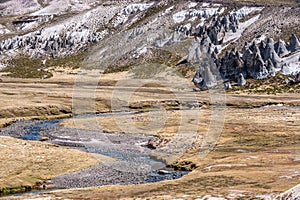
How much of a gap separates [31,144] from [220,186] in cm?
3826

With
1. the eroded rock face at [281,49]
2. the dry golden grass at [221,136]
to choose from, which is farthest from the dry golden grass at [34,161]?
the eroded rock face at [281,49]

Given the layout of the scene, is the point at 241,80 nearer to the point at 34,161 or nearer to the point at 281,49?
the point at 281,49

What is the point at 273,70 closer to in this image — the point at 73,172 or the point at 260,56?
the point at 260,56

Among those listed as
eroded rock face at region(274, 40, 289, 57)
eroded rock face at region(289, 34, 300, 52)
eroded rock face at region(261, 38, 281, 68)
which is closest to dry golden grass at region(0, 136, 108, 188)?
eroded rock face at region(261, 38, 281, 68)

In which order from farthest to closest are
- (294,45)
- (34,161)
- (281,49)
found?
(294,45)
(281,49)
(34,161)

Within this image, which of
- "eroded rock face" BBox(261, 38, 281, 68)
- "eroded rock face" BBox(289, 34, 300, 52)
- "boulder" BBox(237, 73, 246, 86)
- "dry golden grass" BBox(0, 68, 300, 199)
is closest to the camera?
"dry golden grass" BBox(0, 68, 300, 199)

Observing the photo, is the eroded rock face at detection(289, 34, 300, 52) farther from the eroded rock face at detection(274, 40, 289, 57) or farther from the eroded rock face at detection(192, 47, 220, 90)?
the eroded rock face at detection(192, 47, 220, 90)

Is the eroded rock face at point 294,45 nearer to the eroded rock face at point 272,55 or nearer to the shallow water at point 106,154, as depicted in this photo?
the eroded rock face at point 272,55

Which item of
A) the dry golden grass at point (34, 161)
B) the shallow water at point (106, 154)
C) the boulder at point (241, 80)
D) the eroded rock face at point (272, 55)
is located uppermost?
the eroded rock face at point (272, 55)

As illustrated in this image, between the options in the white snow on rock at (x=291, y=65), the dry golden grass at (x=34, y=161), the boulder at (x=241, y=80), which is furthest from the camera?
the white snow on rock at (x=291, y=65)


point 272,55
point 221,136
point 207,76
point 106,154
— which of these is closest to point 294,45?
point 272,55

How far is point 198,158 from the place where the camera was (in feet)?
203

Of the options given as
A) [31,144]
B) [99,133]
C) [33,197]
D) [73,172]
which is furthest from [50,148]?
[33,197]

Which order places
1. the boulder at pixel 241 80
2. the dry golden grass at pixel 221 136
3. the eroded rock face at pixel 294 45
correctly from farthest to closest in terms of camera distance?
the eroded rock face at pixel 294 45 < the boulder at pixel 241 80 < the dry golden grass at pixel 221 136
